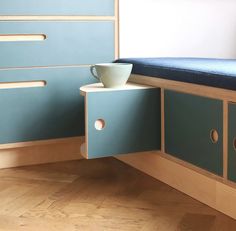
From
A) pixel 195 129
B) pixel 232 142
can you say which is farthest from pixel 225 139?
pixel 195 129

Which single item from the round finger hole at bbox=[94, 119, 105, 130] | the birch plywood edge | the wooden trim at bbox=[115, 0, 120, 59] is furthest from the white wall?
the round finger hole at bbox=[94, 119, 105, 130]

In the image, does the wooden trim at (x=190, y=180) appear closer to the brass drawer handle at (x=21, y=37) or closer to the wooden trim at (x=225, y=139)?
the wooden trim at (x=225, y=139)

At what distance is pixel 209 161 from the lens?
5.14 ft

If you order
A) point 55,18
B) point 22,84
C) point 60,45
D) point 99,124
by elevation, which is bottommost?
point 99,124

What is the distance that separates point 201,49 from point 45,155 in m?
0.89

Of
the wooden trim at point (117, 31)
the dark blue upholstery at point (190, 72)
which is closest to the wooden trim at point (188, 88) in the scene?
the dark blue upholstery at point (190, 72)

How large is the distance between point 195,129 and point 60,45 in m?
0.71

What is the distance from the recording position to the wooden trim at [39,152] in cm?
207

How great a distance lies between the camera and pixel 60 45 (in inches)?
80.4

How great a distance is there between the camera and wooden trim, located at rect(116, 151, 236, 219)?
1503 millimetres

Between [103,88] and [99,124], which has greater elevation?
[103,88]

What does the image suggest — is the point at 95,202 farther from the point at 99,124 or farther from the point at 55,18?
the point at 55,18

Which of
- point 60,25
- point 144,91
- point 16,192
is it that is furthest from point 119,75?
point 16,192

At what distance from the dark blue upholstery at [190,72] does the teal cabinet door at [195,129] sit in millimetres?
55
